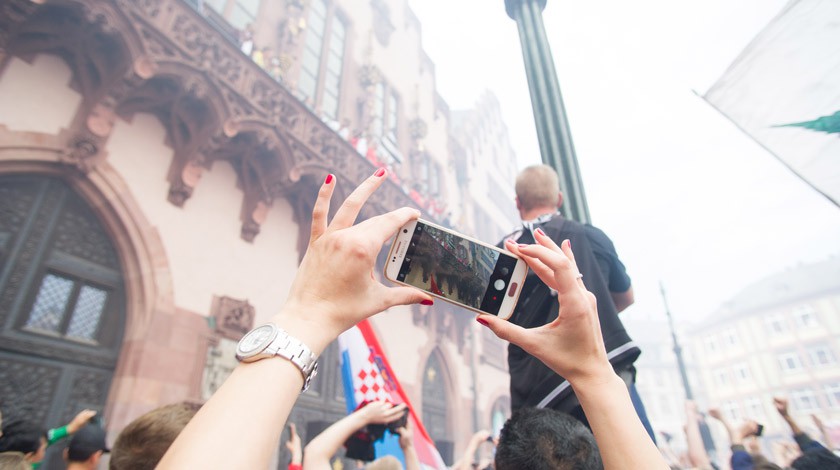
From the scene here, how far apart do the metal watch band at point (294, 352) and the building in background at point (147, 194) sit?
4990mm

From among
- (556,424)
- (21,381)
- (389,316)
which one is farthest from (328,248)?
(389,316)

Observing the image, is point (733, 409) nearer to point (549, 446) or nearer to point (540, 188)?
point (540, 188)

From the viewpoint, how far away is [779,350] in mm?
46688

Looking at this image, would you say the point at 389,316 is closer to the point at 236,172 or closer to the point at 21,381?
the point at 236,172

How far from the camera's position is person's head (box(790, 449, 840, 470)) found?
216cm

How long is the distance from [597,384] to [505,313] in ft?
1.61

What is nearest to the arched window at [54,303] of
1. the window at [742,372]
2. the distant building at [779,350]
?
the distant building at [779,350]

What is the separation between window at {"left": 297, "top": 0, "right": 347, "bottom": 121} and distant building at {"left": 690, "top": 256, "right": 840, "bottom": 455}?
46986 millimetres

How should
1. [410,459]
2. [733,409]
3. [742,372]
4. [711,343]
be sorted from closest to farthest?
1. [410,459]
2. [742,372]
3. [733,409]
4. [711,343]

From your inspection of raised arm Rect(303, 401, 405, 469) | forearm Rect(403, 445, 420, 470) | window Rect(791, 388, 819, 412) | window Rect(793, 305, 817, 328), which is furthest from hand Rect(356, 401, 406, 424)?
window Rect(793, 305, 817, 328)

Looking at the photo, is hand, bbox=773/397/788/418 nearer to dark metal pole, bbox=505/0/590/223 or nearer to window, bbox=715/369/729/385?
dark metal pole, bbox=505/0/590/223

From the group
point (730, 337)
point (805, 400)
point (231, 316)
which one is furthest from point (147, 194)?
point (730, 337)

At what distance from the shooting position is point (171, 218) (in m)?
6.07

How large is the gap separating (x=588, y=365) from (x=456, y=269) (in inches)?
22.0
